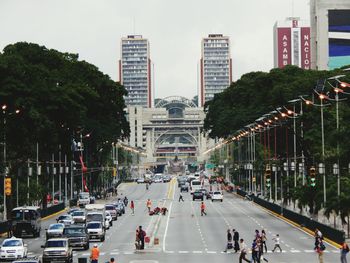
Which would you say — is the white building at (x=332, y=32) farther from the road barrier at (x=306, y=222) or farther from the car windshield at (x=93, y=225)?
the car windshield at (x=93, y=225)

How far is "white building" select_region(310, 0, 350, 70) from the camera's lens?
599ft

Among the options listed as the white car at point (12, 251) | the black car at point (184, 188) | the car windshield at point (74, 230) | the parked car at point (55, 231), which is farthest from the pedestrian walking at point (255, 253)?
the black car at point (184, 188)

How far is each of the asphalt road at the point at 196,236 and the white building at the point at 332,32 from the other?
73.3 metres

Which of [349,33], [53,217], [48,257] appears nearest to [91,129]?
[53,217]

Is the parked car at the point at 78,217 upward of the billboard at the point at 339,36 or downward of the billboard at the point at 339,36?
downward

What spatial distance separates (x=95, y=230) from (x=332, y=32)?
126460 mm

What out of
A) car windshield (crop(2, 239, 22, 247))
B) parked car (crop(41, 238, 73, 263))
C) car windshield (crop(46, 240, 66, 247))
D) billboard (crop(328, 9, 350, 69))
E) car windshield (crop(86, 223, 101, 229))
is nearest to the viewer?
parked car (crop(41, 238, 73, 263))

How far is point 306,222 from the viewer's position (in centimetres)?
7650

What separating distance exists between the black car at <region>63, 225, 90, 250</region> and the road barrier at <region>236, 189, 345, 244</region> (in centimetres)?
1640

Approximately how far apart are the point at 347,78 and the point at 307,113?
20.7 meters

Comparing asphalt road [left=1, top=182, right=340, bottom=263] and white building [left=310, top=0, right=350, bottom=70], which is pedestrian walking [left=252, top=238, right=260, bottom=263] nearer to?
asphalt road [left=1, top=182, right=340, bottom=263]

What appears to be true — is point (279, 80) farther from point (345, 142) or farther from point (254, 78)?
point (345, 142)

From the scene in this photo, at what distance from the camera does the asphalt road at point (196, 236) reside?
54.1 meters

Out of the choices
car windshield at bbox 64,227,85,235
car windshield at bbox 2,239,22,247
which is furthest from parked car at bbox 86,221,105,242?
car windshield at bbox 2,239,22,247
